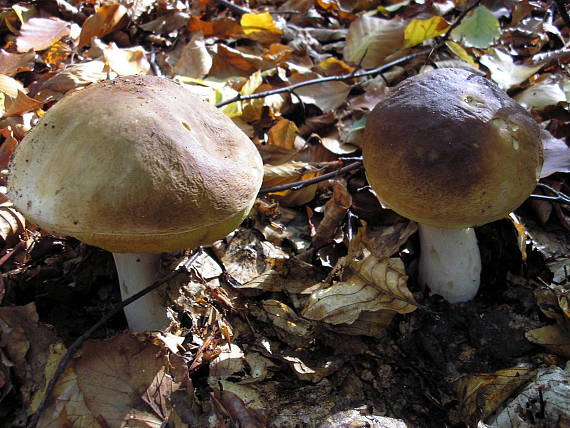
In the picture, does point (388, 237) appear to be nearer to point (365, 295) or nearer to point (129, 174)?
point (365, 295)

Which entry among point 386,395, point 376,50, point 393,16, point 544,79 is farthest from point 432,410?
point 393,16

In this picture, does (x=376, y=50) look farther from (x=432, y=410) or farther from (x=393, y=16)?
(x=432, y=410)

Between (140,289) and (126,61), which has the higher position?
(126,61)

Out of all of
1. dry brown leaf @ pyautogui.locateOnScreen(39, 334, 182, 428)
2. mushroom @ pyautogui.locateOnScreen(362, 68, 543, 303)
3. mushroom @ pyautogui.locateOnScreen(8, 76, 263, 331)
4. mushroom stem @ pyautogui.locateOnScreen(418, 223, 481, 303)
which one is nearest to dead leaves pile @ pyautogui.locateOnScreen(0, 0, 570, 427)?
dry brown leaf @ pyautogui.locateOnScreen(39, 334, 182, 428)

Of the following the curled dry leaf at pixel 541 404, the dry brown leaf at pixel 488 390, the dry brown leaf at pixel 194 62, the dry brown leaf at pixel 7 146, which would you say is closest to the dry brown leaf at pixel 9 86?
the dry brown leaf at pixel 7 146

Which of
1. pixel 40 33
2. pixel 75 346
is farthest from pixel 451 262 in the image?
pixel 40 33

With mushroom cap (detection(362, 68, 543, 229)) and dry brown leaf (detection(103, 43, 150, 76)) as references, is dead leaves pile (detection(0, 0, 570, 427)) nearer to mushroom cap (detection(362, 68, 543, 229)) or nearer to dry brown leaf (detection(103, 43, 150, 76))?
dry brown leaf (detection(103, 43, 150, 76))

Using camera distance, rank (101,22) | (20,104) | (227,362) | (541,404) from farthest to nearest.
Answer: (101,22) < (20,104) < (227,362) < (541,404)
